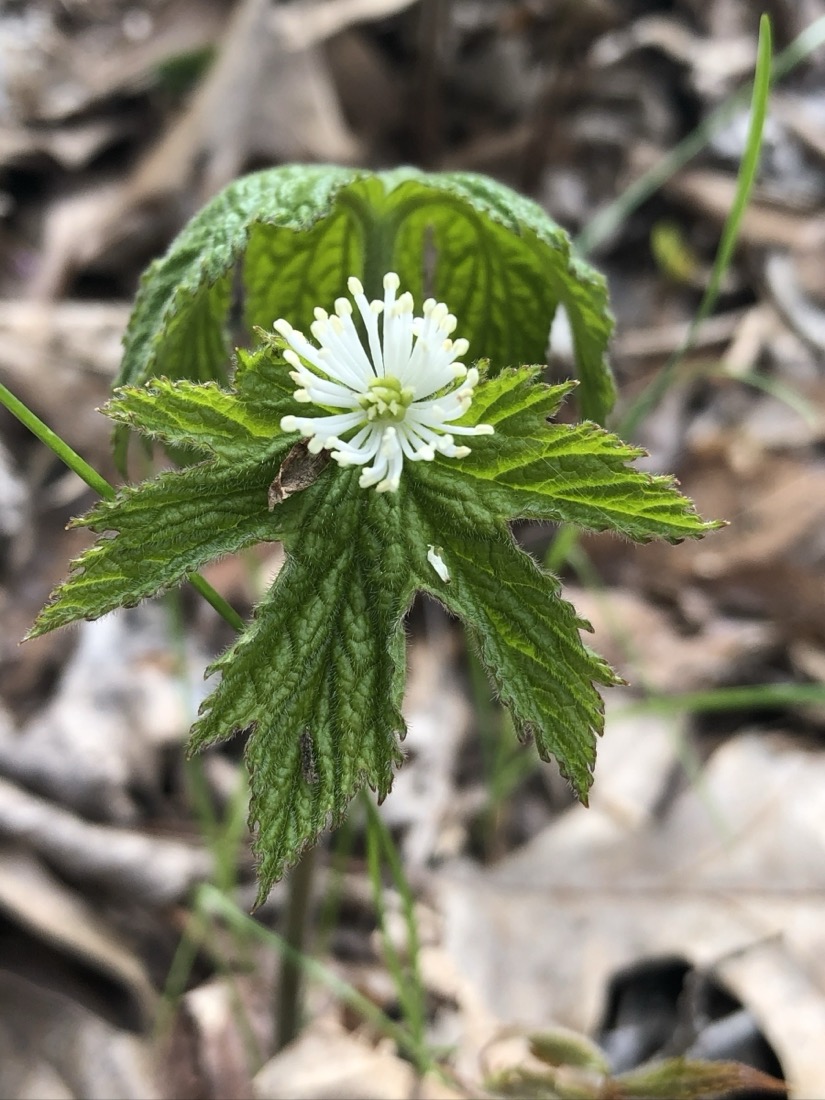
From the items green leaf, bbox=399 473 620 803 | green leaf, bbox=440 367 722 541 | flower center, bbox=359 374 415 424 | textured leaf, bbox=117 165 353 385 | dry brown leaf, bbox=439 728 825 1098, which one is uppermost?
textured leaf, bbox=117 165 353 385

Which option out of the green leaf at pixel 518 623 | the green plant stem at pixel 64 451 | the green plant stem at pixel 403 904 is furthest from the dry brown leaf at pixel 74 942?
the green leaf at pixel 518 623

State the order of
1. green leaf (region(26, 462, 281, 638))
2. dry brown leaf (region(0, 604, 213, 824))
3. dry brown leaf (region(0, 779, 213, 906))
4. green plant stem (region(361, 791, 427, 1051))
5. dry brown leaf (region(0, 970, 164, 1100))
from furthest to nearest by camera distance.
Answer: dry brown leaf (region(0, 604, 213, 824)) < dry brown leaf (region(0, 779, 213, 906)) < dry brown leaf (region(0, 970, 164, 1100)) < green plant stem (region(361, 791, 427, 1051)) < green leaf (region(26, 462, 281, 638))

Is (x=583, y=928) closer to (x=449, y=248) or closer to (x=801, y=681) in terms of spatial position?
(x=801, y=681)

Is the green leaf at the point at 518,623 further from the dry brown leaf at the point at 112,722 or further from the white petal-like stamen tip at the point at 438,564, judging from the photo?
the dry brown leaf at the point at 112,722

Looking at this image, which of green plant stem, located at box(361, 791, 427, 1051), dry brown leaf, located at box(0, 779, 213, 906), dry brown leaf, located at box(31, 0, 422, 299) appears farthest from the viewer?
dry brown leaf, located at box(31, 0, 422, 299)

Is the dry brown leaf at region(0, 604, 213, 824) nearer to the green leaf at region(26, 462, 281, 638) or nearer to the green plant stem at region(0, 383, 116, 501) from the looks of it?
the green plant stem at region(0, 383, 116, 501)

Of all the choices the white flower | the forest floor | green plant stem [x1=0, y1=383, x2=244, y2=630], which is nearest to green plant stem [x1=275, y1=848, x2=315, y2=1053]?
the forest floor
